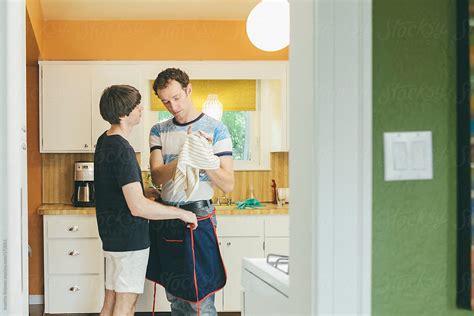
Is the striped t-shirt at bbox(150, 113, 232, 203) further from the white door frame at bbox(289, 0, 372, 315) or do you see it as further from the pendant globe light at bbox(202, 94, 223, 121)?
the pendant globe light at bbox(202, 94, 223, 121)

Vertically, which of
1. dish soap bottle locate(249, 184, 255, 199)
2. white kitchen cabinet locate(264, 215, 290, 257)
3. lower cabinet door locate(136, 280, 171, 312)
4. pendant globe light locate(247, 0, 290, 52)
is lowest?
lower cabinet door locate(136, 280, 171, 312)

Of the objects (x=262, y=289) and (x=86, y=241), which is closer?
(x=262, y=289)

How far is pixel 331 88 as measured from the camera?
1279 mm

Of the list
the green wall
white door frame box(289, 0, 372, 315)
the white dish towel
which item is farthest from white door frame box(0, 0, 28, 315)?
the white dish towel

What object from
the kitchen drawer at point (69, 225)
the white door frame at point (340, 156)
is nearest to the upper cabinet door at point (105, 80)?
Answer: the kitchen drawer at point (69, 225)

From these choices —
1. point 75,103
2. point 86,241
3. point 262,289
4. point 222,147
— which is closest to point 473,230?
point 262,289

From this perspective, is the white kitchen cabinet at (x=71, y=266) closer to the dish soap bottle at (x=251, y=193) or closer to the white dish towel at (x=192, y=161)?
the dish soap bottle at (x=251, y=193)

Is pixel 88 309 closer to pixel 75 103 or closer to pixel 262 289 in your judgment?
pixel 75 103

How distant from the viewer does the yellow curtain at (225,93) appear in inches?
202

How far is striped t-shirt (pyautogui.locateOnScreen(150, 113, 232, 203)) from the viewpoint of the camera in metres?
2.91

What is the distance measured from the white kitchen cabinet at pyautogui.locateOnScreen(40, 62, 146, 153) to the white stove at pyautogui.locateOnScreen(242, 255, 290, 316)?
2.87 metres

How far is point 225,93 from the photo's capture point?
5.15 metres

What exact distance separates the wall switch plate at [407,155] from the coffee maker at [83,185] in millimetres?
3697

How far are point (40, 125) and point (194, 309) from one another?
256 cm
